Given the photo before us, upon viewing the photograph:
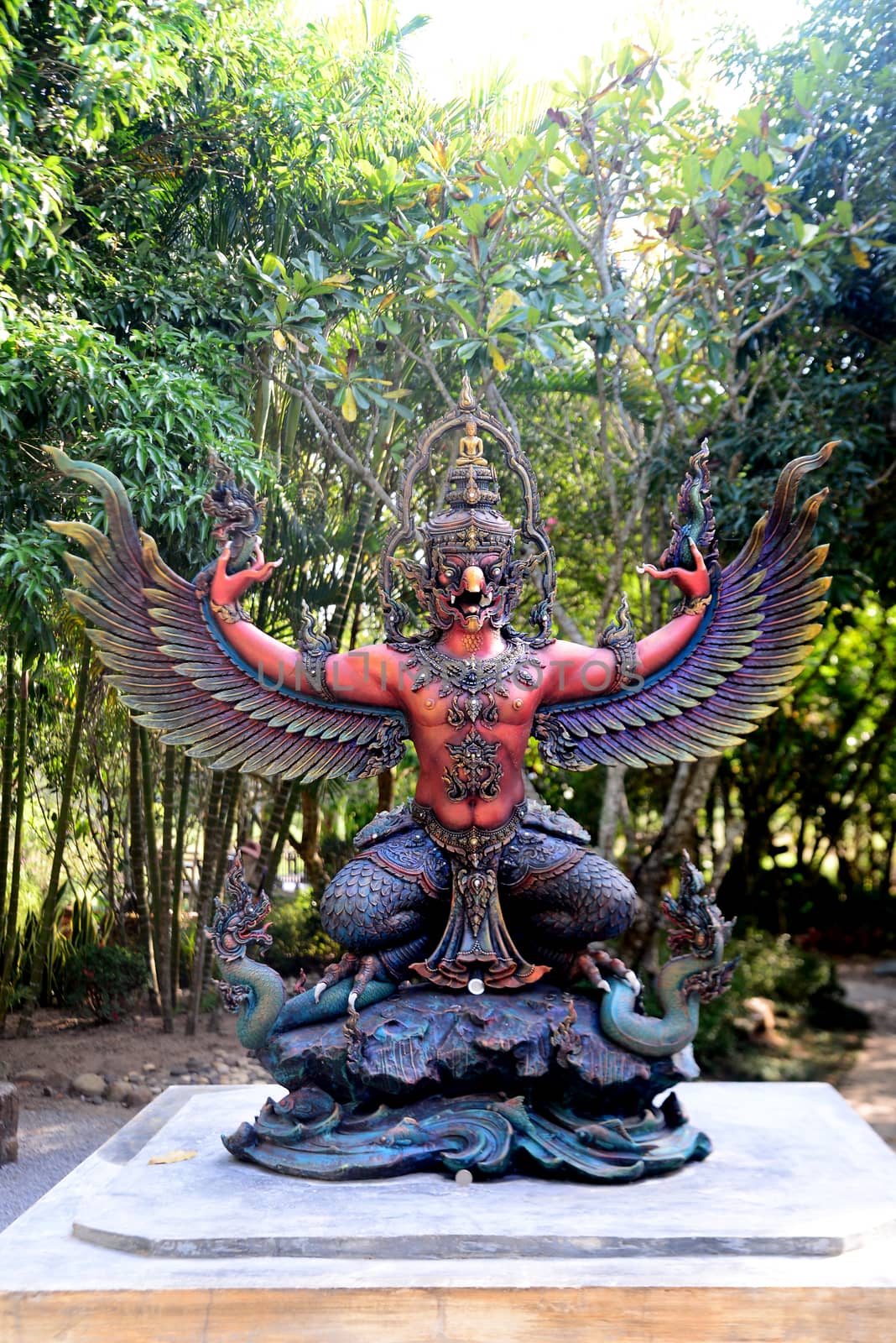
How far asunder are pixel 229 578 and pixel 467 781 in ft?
3.30

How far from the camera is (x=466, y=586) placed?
3.73 m

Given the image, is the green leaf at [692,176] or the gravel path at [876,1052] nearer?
the green leaf at [692,176]

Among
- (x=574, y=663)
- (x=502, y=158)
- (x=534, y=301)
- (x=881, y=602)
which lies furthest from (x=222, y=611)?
(x=881, y=602)

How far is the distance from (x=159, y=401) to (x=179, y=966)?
4449 mm

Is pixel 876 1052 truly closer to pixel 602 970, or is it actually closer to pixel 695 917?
pixel 602 970

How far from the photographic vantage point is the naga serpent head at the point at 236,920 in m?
3.70

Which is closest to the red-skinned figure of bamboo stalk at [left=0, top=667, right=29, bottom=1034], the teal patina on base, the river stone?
the teal patina on base

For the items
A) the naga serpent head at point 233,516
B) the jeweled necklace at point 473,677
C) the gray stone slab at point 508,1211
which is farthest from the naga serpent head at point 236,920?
the naga serpent head at point 233,516

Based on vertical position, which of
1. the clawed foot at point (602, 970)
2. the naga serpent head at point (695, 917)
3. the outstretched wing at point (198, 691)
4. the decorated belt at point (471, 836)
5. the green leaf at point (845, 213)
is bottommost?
the clawed foot at point (602, 970)

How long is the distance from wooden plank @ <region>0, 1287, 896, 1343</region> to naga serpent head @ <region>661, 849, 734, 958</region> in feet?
3.33

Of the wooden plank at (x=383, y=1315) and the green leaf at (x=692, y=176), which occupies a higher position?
the green leaf at (x=692, y=176)

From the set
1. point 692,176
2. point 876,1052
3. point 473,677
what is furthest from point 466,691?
point 876,1052

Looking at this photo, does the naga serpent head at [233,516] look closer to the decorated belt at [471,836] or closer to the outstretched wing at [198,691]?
the outstretched wing at [198,691]

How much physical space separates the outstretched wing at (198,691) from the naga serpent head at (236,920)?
39cm
